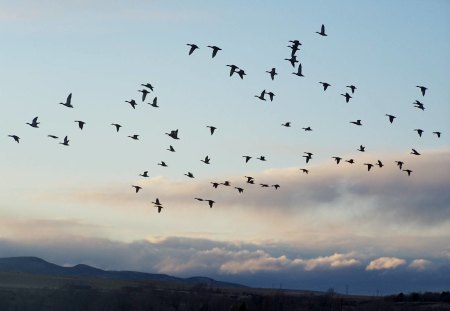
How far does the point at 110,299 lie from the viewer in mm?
177125

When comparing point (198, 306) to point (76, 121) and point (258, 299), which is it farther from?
point (76, 121)

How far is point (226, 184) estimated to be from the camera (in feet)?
359

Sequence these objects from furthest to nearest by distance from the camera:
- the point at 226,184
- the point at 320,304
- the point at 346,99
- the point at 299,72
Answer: the point at 320,304 < the point at 226,184 < the point at 346,99 < the point at 299,72

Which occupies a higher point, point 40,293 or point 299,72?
point 299,72

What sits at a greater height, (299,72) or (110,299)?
(299,72)

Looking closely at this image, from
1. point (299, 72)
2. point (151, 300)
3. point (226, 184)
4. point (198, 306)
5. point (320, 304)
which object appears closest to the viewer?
point (299, 72)

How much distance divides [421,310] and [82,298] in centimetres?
6475

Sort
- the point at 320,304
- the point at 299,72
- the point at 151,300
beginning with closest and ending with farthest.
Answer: the point at 299,72 → the point at 151,300 → the point at 320,304

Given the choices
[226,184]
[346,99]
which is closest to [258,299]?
[226,184]

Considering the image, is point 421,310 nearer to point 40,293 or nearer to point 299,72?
point 40,293

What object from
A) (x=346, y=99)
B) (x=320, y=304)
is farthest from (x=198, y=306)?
(x=346, y=99)

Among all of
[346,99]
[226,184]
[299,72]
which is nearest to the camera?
[299,72]

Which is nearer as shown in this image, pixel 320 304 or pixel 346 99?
pixel 346 99

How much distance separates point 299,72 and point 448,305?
113 m
